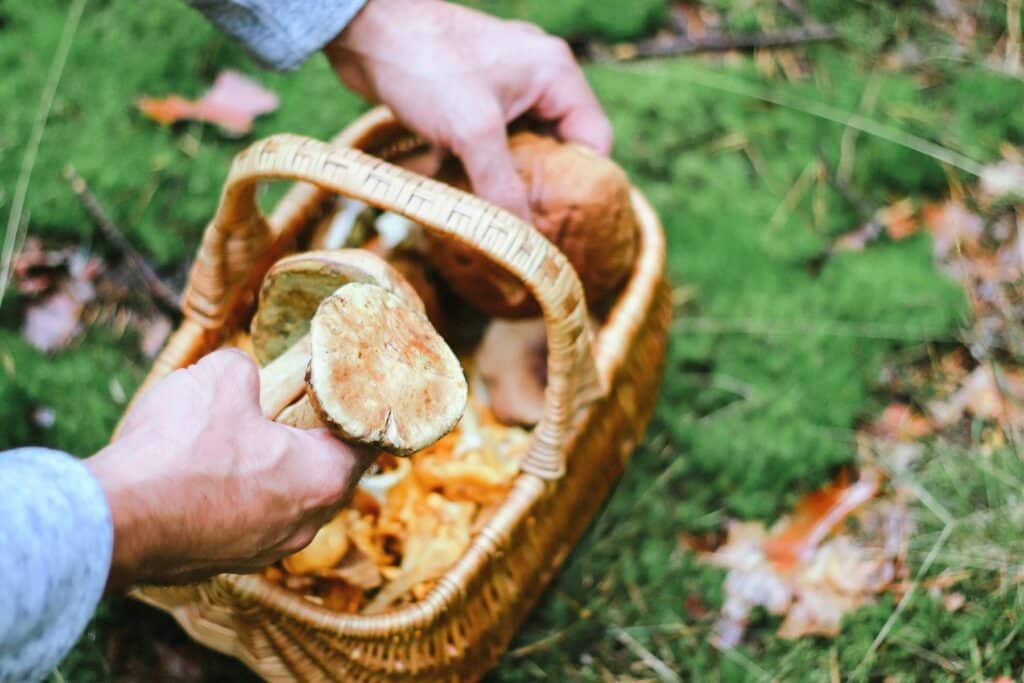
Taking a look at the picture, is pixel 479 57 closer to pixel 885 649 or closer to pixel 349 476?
pixel 349 476

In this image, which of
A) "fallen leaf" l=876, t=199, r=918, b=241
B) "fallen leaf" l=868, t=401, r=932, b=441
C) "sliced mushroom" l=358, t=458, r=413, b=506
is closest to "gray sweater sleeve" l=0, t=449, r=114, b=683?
"sliced mushroom" l=358, t=458, r=413, b=506

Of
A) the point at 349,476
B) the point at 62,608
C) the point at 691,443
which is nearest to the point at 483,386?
the point at 691,443

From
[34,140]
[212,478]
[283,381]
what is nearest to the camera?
[212,478]

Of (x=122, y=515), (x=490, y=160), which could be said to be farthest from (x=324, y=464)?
(x=490, y=160)

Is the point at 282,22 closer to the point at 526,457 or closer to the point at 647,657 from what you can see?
the point at 526,457

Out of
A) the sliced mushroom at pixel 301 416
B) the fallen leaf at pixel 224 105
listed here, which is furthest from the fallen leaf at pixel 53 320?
the sliced mushroom at pixel 301 416

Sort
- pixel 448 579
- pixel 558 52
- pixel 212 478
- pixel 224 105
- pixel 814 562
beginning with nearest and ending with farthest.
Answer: pixel 212 478 → pixel 448 579 → pixel 558 52 → pixel 814 562 → pixel 224 105

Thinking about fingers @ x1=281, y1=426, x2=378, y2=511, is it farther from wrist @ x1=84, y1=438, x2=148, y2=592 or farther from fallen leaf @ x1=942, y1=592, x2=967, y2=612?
fallen leaf @ x1=942, y1=592, x2=967, y2=612
